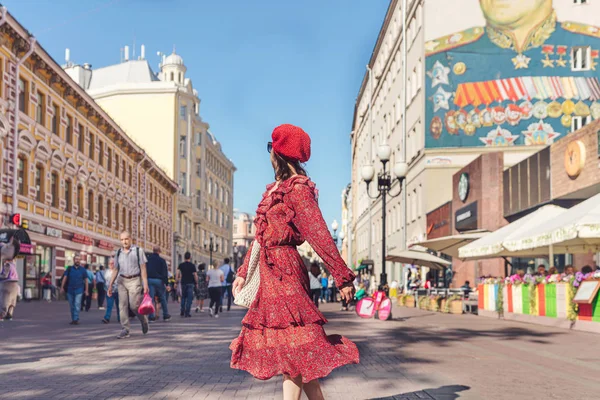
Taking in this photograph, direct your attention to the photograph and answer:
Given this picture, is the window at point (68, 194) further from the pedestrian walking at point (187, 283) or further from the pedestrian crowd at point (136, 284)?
the pedestrian walking at point (187, 283)

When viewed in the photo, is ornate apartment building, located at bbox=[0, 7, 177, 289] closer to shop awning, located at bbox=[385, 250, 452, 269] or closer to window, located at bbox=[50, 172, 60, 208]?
window, located at bbox=[50, 172, 60, 208]

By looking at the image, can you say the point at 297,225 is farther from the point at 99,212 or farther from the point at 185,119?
the point at 185,119

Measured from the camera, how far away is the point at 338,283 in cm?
405

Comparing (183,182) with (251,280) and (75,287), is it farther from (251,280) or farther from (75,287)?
(251,280)

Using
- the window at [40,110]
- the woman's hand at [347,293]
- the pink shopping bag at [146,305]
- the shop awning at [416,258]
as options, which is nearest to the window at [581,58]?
the shop awning at [416,258]

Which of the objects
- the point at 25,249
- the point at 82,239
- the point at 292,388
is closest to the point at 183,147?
the point at 82,239

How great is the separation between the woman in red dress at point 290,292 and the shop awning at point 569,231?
1000cm

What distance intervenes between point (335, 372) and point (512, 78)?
3111 centimetres

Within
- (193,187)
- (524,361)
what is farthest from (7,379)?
(193,187)

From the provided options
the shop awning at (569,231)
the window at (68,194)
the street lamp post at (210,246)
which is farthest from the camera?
the street lamp post at (210,246)

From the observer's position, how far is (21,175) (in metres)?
30.1

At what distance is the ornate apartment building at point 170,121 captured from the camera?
6694 cm

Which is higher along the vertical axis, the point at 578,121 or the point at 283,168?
the point at 578,121

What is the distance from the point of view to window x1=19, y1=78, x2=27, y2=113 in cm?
3003
